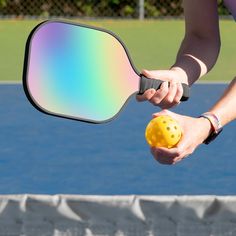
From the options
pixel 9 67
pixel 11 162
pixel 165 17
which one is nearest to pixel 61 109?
pixel 11 162

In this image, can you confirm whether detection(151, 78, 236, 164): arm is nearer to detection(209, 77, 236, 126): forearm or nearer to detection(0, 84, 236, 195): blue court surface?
detection(209, 77, 236, 126): forearm

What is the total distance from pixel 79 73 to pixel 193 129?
32 cm

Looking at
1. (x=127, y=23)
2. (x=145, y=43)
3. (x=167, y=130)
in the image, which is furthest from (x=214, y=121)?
(x=127, y=23)

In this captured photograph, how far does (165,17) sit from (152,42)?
2512 mm

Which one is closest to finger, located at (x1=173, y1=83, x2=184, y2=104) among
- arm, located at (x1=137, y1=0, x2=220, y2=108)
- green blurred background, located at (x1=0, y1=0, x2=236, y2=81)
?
arm, located at (x1=137, y1=0, x2=220, y2=108)

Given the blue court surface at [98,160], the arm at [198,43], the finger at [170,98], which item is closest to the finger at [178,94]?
the finger at [170,98]

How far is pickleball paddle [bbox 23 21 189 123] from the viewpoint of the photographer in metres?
2.14

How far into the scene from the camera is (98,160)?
610 cm

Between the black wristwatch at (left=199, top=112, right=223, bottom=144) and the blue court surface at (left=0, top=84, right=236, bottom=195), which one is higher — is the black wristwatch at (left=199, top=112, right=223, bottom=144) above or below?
above

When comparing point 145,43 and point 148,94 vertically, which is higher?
point 148,94

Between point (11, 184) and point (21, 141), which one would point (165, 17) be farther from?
point (11, 184)

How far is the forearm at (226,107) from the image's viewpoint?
84.6 inches

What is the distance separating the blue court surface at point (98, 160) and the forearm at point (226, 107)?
10.6 ft

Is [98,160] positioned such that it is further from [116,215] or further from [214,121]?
[214,121]
